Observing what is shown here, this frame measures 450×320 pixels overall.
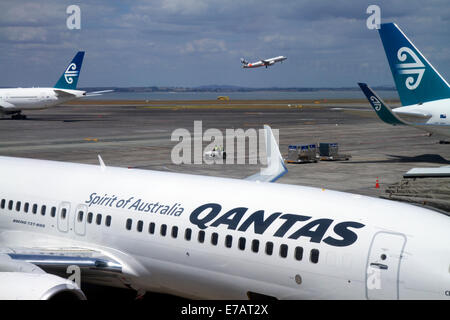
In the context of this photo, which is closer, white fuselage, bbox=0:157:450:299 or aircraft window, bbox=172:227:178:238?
white fuselage, bbox=0:157:450:299

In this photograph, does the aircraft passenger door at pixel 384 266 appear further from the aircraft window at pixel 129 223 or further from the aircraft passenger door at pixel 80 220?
the aircraft passenger door at pixel 80 220

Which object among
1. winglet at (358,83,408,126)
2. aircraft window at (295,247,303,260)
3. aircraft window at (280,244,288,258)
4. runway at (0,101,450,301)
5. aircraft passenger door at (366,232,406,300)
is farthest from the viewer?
runway at (0,101,450,301)

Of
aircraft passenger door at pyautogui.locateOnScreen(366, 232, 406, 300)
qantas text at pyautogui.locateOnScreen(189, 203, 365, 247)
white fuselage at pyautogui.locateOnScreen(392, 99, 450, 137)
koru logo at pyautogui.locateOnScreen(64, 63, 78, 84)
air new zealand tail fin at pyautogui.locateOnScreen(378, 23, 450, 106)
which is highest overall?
koru logo at pyautogui.locateOnScreen(64, 63, 78, 84)

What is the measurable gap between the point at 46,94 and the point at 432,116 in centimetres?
6752

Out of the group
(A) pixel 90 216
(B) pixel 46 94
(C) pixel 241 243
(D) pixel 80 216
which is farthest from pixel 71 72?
(C) pixel 241 243

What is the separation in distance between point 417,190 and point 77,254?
Result: 47.2 ft

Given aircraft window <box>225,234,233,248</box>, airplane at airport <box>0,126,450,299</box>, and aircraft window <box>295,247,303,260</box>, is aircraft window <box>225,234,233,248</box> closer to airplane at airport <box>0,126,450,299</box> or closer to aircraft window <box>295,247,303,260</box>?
airplane at airport <box>0,126,450,299</box>

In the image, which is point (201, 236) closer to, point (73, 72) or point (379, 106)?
point (379, 106)

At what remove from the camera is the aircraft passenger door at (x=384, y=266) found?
996 centimetres

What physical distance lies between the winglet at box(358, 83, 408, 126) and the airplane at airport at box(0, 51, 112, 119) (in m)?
61.8

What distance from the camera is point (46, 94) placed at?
89938mm

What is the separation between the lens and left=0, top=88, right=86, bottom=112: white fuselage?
89.9 m

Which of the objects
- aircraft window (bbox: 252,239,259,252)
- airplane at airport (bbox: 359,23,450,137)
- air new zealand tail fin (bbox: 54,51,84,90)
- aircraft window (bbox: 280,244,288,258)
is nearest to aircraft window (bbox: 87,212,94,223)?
aircraft window (bbox: 252,239,259,252)

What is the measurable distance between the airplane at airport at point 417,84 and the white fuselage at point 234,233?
2850 centimetres
